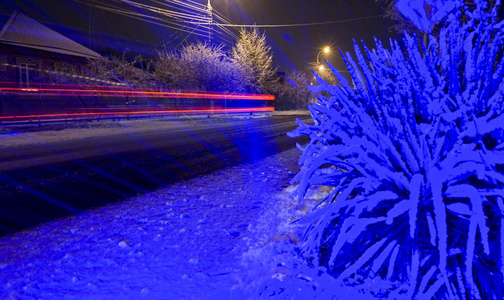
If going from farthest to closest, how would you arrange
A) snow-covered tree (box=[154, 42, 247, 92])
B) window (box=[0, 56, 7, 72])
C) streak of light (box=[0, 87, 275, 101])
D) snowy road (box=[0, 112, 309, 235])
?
snow-covered tree (box=[154, 42, 247, 92]), window (box=[0, 56, 7, 72]), streak of light (box=[0, 87, 275, 101]), snowy road (box=[0, 112, 309, 235])

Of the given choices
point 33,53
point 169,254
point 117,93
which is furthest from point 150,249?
point 33,53

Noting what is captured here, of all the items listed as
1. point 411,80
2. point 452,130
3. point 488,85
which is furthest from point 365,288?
point 488,85

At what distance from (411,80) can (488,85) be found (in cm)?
54

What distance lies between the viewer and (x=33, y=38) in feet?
81.3

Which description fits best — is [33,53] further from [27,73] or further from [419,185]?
[419,185]

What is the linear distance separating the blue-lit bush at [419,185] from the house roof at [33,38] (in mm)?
25407

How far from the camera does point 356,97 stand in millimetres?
3037

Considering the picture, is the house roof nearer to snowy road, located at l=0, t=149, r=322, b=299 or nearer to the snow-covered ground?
snowy road, located at l=0, t=149, r=322, b=299

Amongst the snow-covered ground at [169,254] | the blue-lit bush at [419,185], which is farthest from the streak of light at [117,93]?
the blue-lit bush at [419,185]

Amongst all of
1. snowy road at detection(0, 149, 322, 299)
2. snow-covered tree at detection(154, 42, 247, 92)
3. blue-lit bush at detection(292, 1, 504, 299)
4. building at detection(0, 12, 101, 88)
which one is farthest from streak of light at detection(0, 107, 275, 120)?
blue-lit bush at detection(292, 1, 504, 299)

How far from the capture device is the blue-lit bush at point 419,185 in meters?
2.08

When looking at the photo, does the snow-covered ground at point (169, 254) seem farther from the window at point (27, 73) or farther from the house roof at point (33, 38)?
the house roof at point (33, 38)

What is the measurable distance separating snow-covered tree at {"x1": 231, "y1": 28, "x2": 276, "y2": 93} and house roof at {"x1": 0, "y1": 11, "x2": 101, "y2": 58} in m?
15.3

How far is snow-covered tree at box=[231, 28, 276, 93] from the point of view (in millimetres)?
38312
